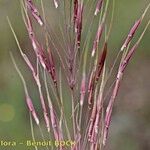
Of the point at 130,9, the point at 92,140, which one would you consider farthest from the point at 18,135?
the point at 92,140

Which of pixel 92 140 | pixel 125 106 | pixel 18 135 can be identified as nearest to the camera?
pixel 92 140

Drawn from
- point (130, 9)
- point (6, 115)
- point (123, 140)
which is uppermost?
point (130, 9)

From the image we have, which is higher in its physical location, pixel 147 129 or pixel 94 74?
pixel 147 129

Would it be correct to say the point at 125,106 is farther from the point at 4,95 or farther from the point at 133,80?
the point at 4,95

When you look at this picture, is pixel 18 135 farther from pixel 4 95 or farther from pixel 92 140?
pixel 92 140

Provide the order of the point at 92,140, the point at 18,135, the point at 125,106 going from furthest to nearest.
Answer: the point at 125,106, the point at 18,135, the point at 92,140

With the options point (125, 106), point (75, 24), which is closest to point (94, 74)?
point (75, 24)

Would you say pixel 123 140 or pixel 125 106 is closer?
pixel 123 140
